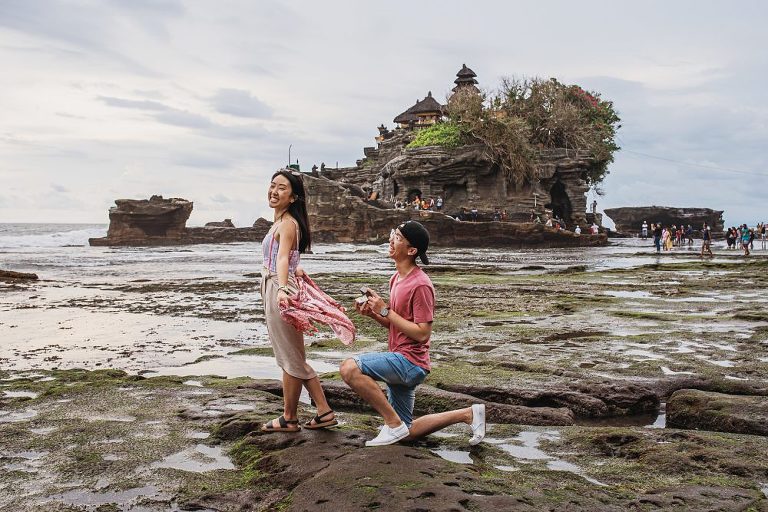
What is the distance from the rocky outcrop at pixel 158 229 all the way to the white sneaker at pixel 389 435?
197 feet

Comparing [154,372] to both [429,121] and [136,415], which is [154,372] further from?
[429,121]

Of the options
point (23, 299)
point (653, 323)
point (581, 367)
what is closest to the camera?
point (581, 367)

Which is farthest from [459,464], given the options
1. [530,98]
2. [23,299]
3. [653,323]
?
[530,98]

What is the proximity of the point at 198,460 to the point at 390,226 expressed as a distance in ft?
152

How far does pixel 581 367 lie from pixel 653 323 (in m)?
3.65

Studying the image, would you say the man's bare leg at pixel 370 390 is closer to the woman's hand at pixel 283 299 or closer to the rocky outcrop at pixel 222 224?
the woman's hand at pixel 283 299

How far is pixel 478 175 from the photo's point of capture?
53.5 m

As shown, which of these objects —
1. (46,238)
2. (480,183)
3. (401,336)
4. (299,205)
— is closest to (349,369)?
(401,336)

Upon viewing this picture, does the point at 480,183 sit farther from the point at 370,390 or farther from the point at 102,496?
the point at 102,496

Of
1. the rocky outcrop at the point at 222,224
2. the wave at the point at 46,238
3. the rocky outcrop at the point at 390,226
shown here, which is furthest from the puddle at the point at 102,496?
the rocky outcrop at the point at 222,224

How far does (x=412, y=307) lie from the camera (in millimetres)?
4504

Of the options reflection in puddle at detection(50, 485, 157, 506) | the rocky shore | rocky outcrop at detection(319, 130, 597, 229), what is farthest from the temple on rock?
reflection in puddle at detection(50, 485, 157, 506)

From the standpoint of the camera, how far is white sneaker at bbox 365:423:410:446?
4477 millimetres

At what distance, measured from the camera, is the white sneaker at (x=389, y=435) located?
4.48 meters
